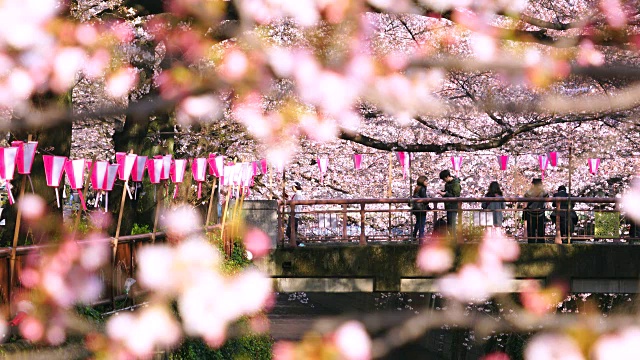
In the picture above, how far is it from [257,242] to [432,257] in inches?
→ 133

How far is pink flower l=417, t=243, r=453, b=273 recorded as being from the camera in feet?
59.9

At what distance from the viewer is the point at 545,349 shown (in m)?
3.92

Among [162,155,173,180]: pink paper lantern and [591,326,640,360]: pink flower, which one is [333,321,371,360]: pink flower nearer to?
[591,326,640,360]: pink flower

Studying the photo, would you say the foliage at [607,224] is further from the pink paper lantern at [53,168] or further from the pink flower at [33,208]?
the pink paper lantern at [53,168]

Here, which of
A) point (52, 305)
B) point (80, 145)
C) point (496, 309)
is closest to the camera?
point (52, 305)

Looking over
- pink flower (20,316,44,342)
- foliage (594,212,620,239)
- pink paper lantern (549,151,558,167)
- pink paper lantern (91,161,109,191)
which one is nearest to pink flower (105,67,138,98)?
pink paper lantern (91,161,109,191)

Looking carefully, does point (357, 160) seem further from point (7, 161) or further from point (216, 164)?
point (7, 161)

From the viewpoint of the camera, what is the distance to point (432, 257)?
1922cm

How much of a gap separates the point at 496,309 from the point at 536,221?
21.8 feet

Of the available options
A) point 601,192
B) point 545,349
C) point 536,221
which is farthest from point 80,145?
point 545,349

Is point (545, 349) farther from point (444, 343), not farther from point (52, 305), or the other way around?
point (444, 343)

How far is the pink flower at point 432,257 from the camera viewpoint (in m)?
18.3

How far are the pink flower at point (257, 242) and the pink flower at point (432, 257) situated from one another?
2.81 meters

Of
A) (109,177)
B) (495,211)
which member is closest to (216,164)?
(109,177)
